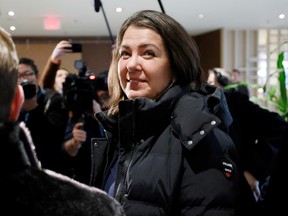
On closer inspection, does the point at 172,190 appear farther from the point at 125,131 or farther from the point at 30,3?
the point at 30,3

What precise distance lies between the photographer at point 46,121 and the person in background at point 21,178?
131 cm

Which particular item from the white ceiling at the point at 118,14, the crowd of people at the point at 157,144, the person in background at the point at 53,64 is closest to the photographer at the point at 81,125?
the person in background at the point at 53,64

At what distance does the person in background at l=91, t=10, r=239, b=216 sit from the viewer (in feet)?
3.12

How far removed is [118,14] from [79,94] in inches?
198

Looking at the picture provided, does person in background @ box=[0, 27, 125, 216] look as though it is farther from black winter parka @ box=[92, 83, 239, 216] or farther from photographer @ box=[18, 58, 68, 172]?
photographer @ box=[18, 58, 68, 172]

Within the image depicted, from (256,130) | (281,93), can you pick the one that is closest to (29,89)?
(256,130)

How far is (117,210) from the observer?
68 cm

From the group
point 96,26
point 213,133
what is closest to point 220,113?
point 213,133

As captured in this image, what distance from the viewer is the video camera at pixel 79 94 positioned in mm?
1972

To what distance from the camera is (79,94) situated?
197 centimetres

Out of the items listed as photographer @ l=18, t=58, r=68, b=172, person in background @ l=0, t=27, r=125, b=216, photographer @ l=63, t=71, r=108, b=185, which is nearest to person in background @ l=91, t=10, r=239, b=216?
person in background @ l=0, t=27, r=125, b=216

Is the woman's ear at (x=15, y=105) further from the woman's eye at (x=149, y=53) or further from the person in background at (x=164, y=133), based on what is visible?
the woman's eye at (x=149, y=53)

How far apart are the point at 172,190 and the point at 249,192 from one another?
0.21 metres

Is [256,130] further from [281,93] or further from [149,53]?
[149,53]
